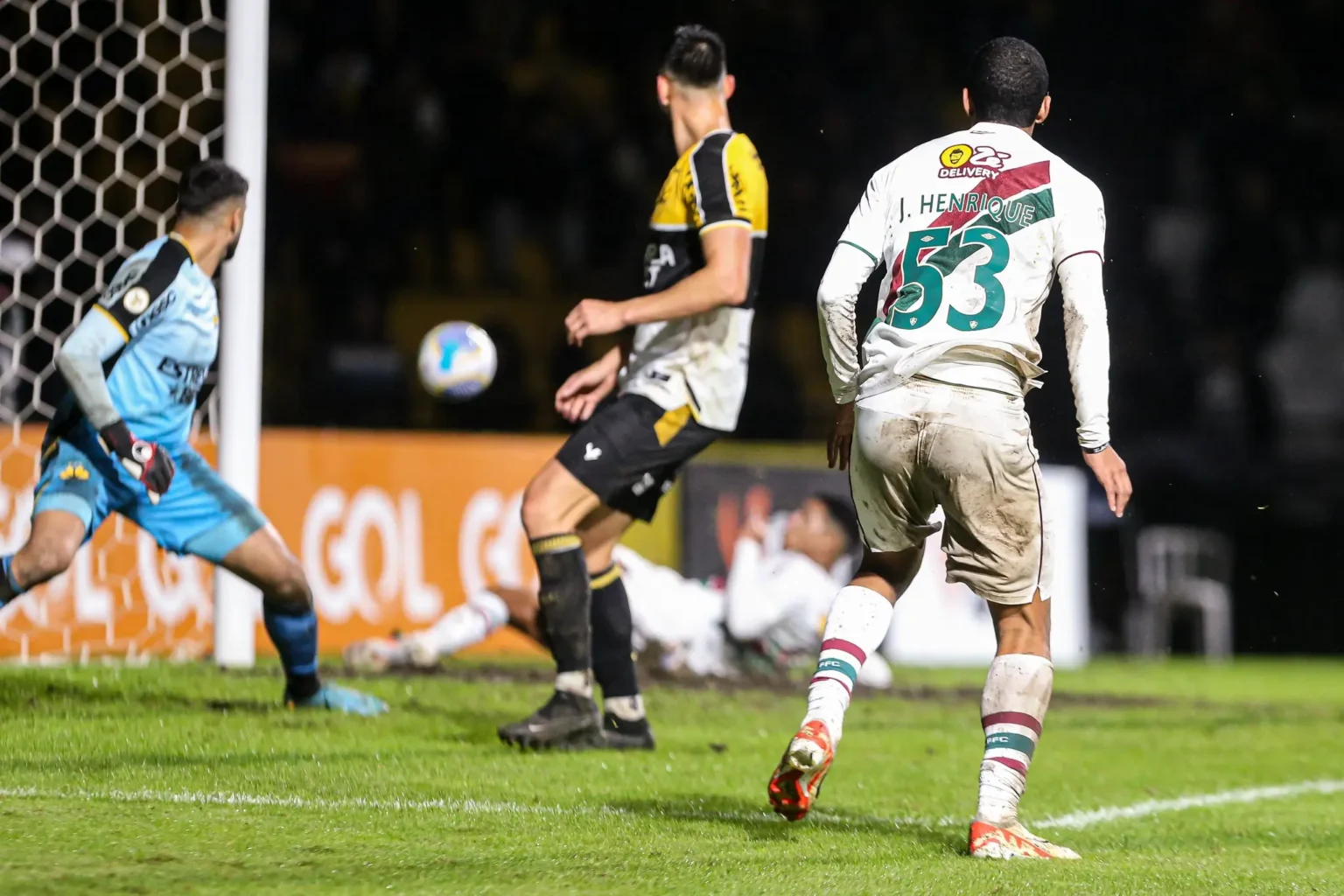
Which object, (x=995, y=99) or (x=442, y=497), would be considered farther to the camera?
(x=442, y=497)

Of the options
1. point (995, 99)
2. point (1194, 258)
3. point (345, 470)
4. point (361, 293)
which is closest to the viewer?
point (995, 99)

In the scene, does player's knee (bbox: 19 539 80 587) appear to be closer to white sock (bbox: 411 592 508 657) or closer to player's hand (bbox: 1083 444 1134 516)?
white sock (bbox: 411 592 508 657)

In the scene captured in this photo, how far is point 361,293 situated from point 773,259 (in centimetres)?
401

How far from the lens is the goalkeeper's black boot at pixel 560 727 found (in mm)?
5719

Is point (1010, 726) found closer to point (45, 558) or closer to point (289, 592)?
point (289, 592)

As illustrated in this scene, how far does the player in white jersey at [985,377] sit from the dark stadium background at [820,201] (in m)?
7.10

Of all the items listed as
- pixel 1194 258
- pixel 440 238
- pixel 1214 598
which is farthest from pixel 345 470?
pixel 1194 258

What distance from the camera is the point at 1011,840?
401 cm

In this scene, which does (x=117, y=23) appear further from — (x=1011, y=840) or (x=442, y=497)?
(x=1011, y=840)

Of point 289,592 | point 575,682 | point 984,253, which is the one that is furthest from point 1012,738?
point 289,592

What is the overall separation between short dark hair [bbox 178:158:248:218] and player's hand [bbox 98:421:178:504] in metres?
0.80

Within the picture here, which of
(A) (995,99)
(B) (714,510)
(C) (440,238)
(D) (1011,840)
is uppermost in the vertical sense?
(C) (440,238)

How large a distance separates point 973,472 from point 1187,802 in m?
2.28

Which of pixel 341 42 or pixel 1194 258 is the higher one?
pixel 341 42
